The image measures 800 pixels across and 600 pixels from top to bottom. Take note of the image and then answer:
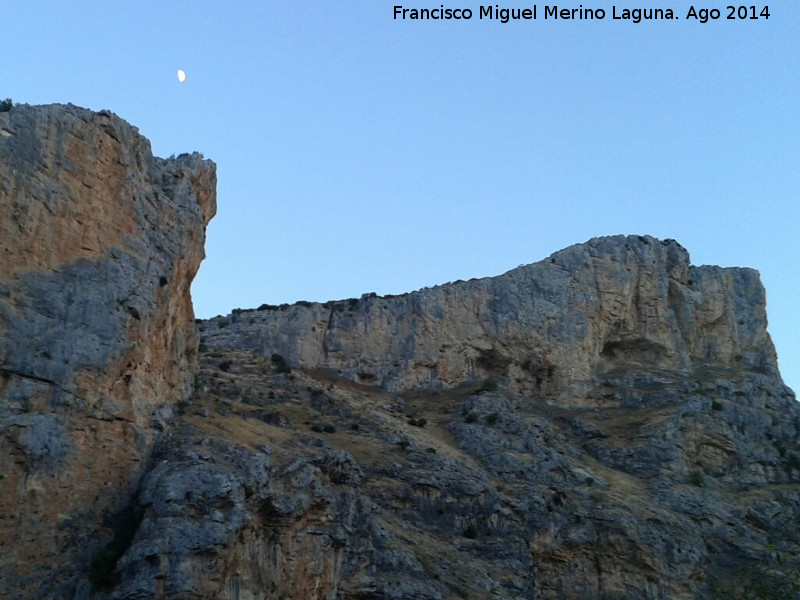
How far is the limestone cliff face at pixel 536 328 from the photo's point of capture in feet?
175

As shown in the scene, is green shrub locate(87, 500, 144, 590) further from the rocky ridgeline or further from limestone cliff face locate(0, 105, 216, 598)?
limestone cliff face locate(0, 105, 216, 598)

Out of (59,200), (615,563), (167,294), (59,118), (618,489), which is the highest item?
(59,118)

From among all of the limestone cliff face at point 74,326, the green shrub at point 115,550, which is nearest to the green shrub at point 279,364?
the limestone cliff face at point 74,326

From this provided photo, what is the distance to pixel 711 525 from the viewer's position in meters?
41.5

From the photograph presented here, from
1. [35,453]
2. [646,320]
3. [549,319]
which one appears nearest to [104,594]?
[35,453]

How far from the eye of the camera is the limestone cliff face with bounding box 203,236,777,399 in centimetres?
5341

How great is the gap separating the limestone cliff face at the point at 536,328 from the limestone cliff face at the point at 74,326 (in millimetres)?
21795

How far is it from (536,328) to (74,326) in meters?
33.9

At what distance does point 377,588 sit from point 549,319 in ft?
94.2

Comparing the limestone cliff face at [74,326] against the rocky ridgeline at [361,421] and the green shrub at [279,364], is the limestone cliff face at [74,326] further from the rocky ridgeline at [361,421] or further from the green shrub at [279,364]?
the green shrub at [279,364]

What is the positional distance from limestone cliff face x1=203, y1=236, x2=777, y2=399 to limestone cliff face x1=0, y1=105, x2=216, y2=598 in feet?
71.5

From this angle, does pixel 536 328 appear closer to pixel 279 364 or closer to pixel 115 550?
pixel 279 364

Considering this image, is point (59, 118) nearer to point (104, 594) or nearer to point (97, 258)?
point (97, 258)

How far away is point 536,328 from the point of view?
179 ft
